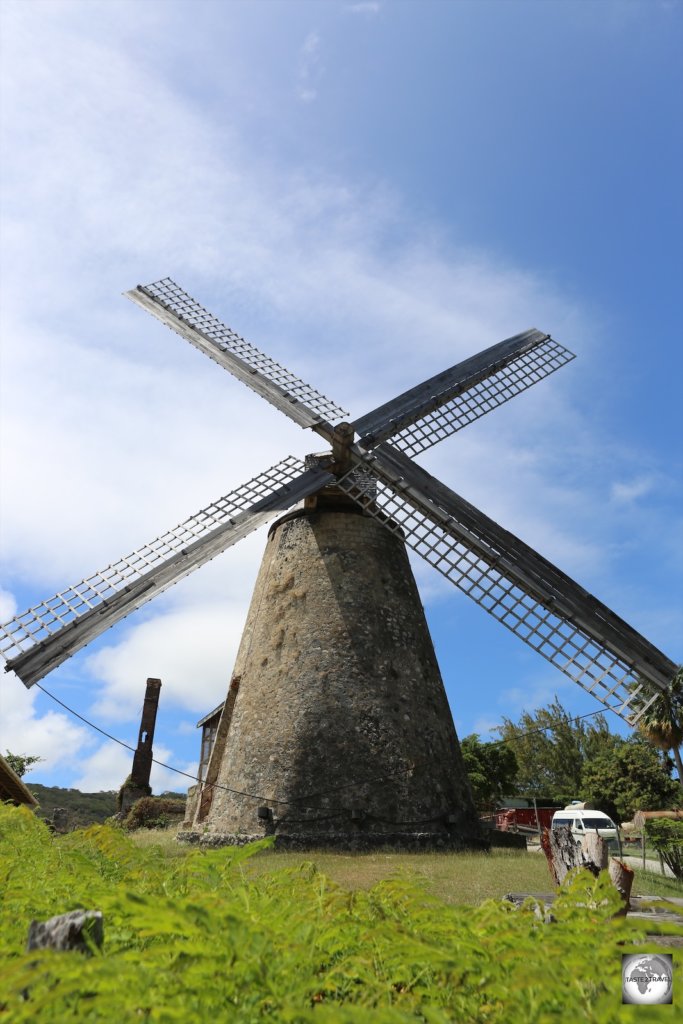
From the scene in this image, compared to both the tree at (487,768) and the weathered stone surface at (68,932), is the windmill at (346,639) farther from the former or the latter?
the tree at (487,768)

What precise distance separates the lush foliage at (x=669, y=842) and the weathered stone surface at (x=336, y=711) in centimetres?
360

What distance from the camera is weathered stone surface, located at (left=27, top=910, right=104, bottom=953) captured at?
79.0 inches

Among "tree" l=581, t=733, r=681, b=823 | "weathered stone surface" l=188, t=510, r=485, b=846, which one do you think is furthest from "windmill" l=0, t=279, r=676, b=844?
"tree" l=581, t=733, r=681, b=823

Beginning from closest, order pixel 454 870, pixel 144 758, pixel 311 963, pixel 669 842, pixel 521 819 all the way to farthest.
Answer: pixel 311 963
pixel 454 870
pixel 669 842
pixel 144 758
pixel 521 819

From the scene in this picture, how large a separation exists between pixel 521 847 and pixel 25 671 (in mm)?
10721

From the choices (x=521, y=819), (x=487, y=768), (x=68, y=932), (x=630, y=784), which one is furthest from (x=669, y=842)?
(x=630, y=784)

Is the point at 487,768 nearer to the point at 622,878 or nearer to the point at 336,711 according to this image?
the point at 336,711

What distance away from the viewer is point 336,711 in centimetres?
1150

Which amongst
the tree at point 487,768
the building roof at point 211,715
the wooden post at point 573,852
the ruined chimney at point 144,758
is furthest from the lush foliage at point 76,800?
the wooden post at point 573,852

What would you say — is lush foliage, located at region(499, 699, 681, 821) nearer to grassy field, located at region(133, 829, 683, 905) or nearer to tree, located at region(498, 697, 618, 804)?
tree, located at region(498, 697, 618, 804)

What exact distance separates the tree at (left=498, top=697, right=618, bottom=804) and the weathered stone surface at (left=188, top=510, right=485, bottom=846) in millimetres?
38504

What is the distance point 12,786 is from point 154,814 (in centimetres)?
814

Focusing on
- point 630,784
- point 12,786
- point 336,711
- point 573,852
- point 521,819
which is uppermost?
point 336,711

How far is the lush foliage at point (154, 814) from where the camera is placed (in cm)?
2122
